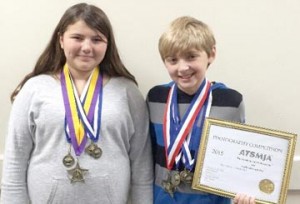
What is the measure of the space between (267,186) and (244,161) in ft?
0.38

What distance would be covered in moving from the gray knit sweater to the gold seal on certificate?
1.50ft

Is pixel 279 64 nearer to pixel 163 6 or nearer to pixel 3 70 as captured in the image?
pixel 163 6

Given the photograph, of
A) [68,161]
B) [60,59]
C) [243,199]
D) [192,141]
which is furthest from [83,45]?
[243,199]

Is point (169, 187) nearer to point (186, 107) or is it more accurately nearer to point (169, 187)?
point (169, 187)

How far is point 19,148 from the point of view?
4.41 ft

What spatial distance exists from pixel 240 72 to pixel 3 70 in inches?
44.1

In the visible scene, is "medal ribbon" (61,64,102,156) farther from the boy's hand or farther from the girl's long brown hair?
the boy's hand

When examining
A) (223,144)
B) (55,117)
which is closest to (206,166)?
(223,144)

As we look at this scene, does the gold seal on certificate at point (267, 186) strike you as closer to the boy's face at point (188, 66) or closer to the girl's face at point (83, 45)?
the boy's face at point (188, 66)

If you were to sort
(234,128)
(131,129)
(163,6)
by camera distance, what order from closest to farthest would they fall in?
(234,128)
(131,129)
(163,6)

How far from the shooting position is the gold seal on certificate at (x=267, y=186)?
121 centimetres

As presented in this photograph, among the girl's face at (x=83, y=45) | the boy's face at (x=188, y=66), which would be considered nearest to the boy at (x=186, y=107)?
the boy's face at (x=188, y=66)

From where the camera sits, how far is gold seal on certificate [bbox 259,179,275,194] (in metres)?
1.21

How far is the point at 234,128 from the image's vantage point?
4.04ft
